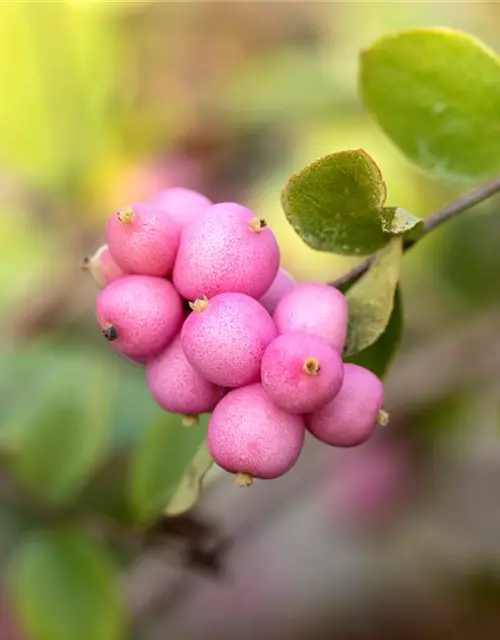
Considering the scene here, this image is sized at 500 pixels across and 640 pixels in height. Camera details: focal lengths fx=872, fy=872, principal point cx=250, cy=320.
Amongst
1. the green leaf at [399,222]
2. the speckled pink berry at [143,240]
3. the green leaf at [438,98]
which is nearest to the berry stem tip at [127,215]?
the speckled pink berry at [143,240]

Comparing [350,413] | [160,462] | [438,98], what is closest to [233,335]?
[350,413]

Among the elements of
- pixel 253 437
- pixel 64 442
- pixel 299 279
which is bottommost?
pixel 299 279

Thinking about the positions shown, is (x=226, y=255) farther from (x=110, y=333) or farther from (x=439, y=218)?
(x=439, y=218)

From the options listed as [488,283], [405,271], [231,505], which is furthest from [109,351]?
[488,283]

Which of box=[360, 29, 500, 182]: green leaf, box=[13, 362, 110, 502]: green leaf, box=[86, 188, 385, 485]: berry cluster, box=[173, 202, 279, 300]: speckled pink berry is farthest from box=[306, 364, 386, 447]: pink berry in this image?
box=[13, 362, 110, 502]: green leaf

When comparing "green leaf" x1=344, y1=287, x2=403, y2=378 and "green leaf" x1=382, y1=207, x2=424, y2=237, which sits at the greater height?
"green leaf" x1=382, y1=207, x2=424, y2=237

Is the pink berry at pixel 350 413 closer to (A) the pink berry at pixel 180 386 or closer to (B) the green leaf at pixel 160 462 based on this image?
(A) the pink berry at pixel 180 386

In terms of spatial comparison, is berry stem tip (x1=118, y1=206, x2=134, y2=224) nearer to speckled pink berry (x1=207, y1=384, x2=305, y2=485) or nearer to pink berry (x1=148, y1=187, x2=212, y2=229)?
pink berry (x1=148, y1=187, x2=212, y2=229)
